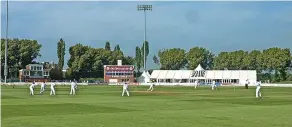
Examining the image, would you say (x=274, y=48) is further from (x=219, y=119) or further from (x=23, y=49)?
(x=219, y=119)

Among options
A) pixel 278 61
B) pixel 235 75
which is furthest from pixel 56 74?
pixel 278 61

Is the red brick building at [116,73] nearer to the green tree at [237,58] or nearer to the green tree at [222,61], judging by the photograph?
the green tree at [222,61]

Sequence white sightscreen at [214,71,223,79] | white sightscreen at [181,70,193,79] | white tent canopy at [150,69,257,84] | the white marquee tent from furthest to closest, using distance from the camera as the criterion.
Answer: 1. white sightscreen at [181,70,193,79]
2. white sightscreen at [214,71,223,79]
3. the white marquee tent
4. white tent canopy at [150,69,257,84]

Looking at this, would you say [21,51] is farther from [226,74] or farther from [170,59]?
[226,74]

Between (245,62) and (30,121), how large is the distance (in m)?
140

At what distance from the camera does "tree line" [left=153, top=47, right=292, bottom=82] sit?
14338 cm

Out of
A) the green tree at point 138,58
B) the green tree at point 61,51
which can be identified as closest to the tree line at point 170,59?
the green tree at point 61,51

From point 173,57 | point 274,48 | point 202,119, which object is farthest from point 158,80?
point 202,119

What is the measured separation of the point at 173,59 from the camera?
16675 cm

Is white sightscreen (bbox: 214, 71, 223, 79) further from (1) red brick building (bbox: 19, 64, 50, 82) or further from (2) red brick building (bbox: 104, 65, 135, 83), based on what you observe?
(1) red brick building (bbox: 19, 64, 50, 82)

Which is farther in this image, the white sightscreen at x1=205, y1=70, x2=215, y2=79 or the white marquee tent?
the white sightscreen at x1=205, y1=70, x2=215, y2=79

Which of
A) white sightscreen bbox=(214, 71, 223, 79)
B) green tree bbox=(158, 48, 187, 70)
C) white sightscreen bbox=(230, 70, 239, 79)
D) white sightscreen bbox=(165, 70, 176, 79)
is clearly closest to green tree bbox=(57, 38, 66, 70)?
green tree bbox=(158, 48, 187, 70)

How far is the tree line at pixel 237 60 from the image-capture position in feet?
470

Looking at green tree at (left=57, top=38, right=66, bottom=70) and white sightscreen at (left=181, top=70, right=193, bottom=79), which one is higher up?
green tree at (left=57, top=38, right=66, bottom=70)
